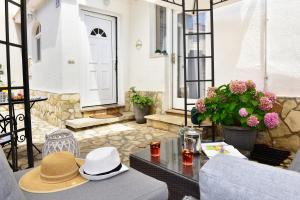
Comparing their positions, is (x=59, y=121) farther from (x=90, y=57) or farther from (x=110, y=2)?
(x=110, y=2)

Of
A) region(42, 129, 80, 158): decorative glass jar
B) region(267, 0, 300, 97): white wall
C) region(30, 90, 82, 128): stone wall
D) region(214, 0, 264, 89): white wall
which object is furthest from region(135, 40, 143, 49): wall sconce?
region(42, 129, 80, 158): decorative glass jar

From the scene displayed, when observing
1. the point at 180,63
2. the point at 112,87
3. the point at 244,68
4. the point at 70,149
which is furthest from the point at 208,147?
the point at 112,87

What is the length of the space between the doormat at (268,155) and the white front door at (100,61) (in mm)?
3435

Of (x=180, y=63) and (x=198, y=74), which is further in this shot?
(x=180, y=63)

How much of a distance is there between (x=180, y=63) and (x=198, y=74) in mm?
784

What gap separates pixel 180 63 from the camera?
431 centimetres

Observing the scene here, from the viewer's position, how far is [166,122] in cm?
395

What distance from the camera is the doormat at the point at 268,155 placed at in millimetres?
2243

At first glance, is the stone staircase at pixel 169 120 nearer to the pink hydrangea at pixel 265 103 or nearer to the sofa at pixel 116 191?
the pink hydrangea at pixel 265 103

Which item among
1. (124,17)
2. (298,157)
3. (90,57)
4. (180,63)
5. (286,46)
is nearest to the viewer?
(298,157)

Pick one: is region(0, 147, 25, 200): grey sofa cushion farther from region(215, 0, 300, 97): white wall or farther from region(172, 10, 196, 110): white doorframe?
region(172, 10, 196, 110): white doorframe

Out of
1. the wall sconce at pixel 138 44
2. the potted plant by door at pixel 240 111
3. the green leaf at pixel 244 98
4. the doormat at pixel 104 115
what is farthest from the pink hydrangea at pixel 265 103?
the wall sconce at pixel 138 44

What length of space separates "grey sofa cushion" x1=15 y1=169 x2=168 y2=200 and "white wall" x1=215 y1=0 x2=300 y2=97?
232cm

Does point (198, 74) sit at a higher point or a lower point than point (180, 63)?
lower
